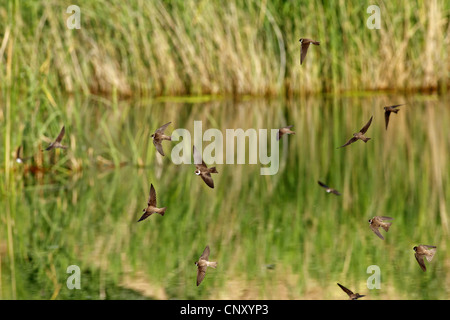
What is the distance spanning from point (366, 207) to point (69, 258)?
1.57 m

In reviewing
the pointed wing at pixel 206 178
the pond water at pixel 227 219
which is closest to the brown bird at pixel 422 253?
the pond water at pixel 227 219

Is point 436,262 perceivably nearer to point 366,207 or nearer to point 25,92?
point 366,207

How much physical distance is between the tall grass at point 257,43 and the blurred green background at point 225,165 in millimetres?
22

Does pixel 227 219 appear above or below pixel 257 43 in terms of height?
below

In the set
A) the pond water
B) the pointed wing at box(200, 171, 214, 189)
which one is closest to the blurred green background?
the pond water

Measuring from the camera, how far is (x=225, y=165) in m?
5.88

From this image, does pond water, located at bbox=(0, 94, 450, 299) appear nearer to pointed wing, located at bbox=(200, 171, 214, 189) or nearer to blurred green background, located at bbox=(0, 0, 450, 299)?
blurred green background, located at bbox=(0, 0, 450, 299)

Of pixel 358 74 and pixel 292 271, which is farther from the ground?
pixel 358 74

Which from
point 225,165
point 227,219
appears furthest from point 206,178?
point 225,165

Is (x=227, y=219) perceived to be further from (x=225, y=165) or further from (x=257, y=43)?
(x=257, y=43)

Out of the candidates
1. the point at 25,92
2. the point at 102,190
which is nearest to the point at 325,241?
the point at 102,190

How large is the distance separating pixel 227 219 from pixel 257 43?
17.4ft

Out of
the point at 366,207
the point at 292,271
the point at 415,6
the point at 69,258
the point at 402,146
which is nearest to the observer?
the point at 292,271

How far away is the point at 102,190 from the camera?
493 centimetres
